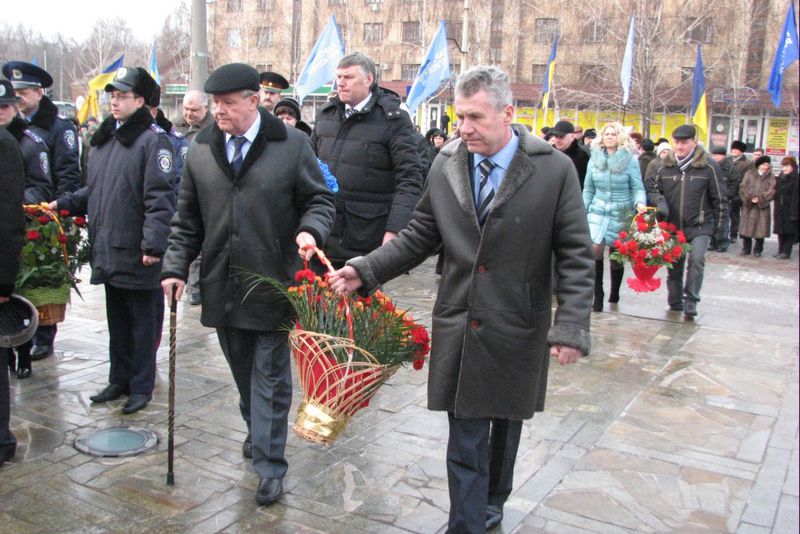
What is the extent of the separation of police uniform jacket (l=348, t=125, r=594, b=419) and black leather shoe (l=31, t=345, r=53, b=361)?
414 cm

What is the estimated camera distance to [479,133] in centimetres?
330

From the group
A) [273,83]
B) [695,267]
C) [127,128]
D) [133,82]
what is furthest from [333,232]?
[695,267]

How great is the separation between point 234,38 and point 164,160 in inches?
1979

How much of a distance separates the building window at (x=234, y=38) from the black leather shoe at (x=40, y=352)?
4834 cm

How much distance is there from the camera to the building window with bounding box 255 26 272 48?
2036 inches

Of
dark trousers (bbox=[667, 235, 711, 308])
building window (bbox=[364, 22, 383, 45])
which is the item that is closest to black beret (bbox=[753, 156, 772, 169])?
dark trousers (bbox=[667, 235, 711, 308])

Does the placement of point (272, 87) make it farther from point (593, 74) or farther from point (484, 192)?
point (593, 74)

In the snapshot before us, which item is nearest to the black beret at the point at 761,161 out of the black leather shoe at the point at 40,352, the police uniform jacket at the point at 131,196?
the police uniform jacket at the point at 131,196

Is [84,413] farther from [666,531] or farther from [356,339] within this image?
[666,531]

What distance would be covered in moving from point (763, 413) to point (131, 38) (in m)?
69.9

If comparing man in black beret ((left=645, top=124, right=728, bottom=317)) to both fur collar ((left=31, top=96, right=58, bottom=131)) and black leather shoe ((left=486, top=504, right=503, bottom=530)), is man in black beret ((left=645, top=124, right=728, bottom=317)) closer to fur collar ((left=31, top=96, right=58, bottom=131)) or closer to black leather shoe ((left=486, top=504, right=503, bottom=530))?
black leather shoe ((left=486, top=504, right=503, bottom=530))

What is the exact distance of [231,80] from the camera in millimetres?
3924

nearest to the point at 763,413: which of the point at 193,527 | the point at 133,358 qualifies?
the point at 193,527

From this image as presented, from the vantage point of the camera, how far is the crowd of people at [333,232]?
3.31 metres
